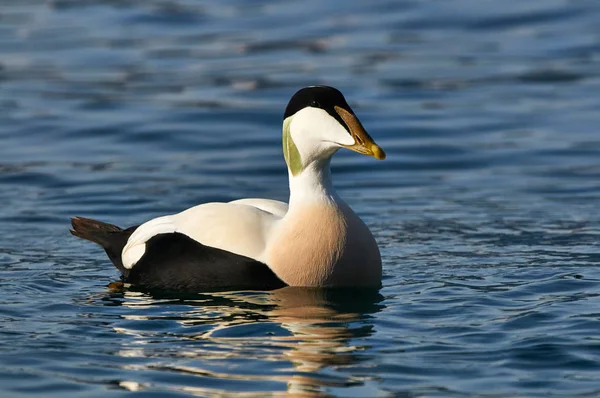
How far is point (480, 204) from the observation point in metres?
10.9

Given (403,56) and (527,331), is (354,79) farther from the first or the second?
(527,331)

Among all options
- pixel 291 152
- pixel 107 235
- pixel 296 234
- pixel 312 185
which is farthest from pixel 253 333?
pixel 107 235

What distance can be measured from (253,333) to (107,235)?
6.76 feet

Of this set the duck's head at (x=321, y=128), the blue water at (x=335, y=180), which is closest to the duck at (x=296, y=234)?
the duck's head at (x=321, y=128)

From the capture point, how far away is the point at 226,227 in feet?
26.2

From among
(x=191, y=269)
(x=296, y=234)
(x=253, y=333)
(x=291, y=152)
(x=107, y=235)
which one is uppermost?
(x=291, y=152)

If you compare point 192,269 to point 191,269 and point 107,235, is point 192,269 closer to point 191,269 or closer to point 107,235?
point 191,269

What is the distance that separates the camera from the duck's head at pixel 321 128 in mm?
7629

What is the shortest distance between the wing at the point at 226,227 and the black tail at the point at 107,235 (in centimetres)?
18

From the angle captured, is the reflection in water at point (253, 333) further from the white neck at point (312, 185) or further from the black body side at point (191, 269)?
the white neck at point (312, 185)

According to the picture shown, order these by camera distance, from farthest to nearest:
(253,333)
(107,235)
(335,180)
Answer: (335,180) < (107,235) < (253,333)

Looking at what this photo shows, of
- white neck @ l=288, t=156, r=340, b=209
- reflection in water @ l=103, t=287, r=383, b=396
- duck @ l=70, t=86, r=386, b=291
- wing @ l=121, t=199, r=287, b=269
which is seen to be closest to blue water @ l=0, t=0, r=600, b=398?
reflection in water @ l=103, t=287, r=383, b=396

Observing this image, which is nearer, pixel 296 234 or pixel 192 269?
pixel 296 234

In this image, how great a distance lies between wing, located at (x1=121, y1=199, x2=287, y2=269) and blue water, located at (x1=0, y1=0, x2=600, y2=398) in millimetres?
279
